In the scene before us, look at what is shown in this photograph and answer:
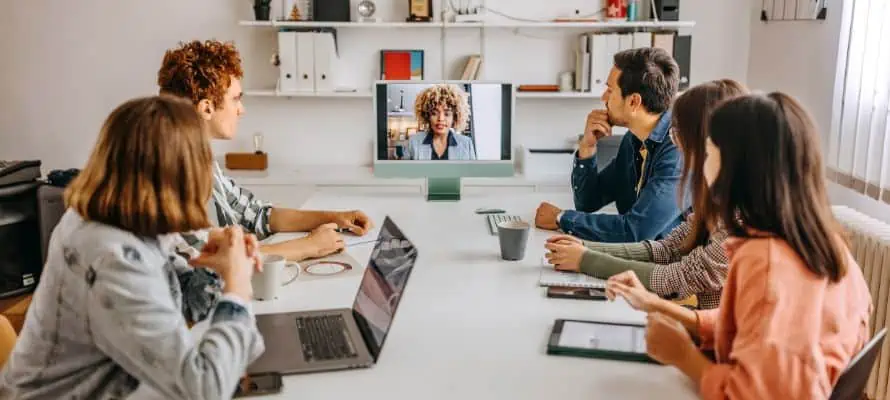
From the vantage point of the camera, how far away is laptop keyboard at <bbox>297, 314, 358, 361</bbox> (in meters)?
1.39

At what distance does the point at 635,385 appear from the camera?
4.25ft

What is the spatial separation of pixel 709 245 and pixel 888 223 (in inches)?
57.6

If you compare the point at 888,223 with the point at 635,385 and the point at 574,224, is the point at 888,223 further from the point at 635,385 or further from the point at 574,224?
the point at 635,385

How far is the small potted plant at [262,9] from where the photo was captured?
160 inches

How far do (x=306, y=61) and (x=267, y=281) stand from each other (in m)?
2.52

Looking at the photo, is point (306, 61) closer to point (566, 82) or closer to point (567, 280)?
point (566, 82)

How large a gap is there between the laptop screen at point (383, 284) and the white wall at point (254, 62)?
2.01 meters

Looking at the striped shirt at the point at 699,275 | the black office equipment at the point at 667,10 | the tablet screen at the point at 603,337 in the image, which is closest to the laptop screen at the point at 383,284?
the tablet screen at the point at 603,337

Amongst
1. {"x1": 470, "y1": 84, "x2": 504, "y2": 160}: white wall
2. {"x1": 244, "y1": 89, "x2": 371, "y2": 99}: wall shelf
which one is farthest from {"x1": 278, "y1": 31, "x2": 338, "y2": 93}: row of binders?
{"x1": 470, "y1": 84, "x2": 504, "y2": 160}: white wall

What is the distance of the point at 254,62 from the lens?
4.25 metres

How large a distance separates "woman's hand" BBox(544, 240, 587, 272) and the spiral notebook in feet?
0.05

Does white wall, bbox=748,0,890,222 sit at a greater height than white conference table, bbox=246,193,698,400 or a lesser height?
greater

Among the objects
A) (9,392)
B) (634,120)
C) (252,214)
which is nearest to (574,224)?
(634,120)

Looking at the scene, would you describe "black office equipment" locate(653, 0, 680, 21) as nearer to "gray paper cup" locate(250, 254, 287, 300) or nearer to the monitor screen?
→ the monitor screen
